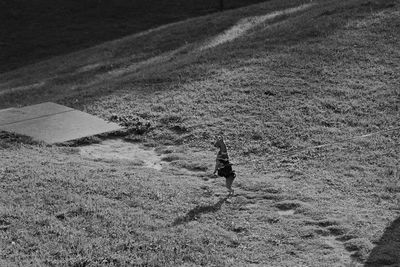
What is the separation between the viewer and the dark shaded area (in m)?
28.7

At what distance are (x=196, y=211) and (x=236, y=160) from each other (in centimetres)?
240

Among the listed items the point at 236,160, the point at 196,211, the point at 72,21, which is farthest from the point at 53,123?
the point at 72,21

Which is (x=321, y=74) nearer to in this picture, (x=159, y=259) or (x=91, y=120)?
(x=91, y=120)

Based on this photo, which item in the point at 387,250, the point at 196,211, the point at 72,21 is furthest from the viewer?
the point at 72,21

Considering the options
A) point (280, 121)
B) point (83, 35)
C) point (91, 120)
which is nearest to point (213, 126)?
point (280, 121)

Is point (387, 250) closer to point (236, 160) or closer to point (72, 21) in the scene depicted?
point (236, 160)

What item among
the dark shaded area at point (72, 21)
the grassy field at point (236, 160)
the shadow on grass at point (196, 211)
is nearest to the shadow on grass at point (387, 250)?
the grassy field at point (236, 160)

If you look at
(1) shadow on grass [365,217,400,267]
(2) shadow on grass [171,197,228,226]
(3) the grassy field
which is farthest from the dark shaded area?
(1) shadow on grass [365,217,400,267]

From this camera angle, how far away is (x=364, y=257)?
7.70 metres

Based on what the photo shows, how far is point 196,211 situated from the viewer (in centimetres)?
891

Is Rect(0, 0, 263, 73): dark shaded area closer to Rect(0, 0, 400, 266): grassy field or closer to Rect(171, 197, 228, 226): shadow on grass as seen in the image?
Rect(0, 0, 400, 266): grassy field

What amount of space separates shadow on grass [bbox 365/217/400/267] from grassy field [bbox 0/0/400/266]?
2cm

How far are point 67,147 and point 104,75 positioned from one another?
21.8 ft

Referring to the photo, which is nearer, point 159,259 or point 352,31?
point 159,259
